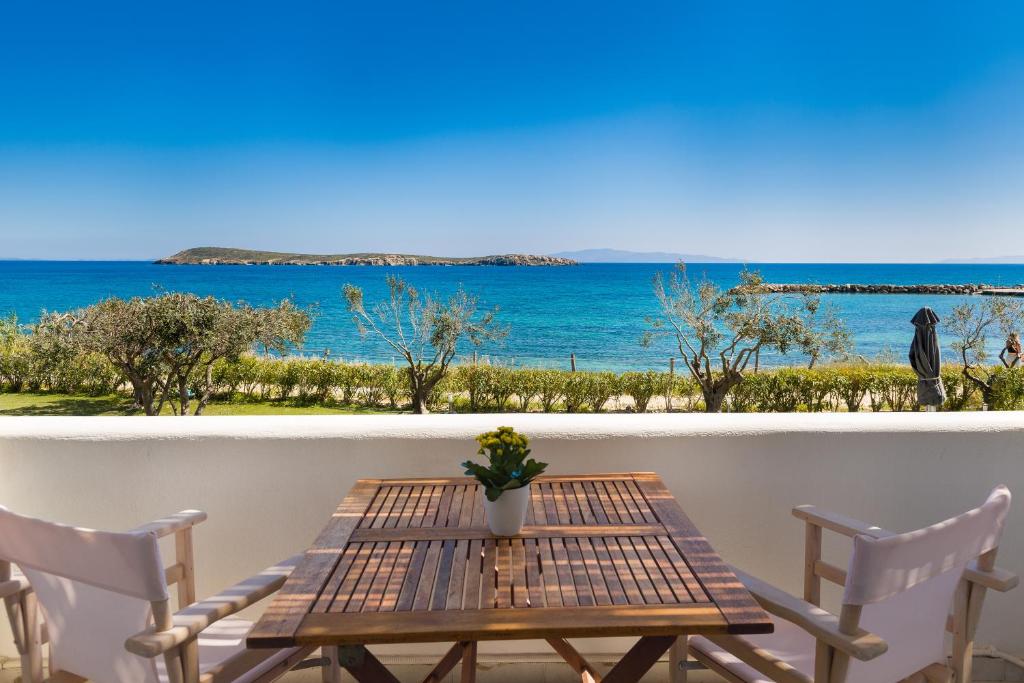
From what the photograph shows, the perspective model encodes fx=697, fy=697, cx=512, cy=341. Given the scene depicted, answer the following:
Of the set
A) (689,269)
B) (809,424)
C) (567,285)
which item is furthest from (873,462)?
(689,269)

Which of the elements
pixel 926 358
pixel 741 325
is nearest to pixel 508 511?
pixel 926 358

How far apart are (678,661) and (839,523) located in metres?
0.54

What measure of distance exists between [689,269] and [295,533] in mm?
58917

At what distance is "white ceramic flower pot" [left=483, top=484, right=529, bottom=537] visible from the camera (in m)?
1.60

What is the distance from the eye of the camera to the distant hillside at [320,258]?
5234 centimetres

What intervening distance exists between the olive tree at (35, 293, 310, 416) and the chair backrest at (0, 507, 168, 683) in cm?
1279

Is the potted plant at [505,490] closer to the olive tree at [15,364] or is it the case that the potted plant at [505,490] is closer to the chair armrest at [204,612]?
the chair armrest at [204,612]

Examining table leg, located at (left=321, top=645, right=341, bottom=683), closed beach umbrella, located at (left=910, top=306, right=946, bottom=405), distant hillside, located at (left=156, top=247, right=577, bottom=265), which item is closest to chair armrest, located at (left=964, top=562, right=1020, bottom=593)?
table leg, located at (left=321, top=645, right=341, bottom=683)

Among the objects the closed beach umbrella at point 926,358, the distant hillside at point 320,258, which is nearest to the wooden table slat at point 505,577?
the closed beach umbrella at point 926,358

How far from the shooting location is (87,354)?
14984 mm

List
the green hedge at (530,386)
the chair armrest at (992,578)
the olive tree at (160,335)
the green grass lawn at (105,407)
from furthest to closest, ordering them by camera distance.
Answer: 1. the green grass lawn at (105,407)
2. the olive tree at (160,335)
3. the green hedge at (530,386)
4. the chair armrest at (992,578)

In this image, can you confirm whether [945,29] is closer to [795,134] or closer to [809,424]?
[795,134]

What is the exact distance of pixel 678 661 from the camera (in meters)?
1.71

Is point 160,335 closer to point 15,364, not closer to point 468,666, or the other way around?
point 15,364
